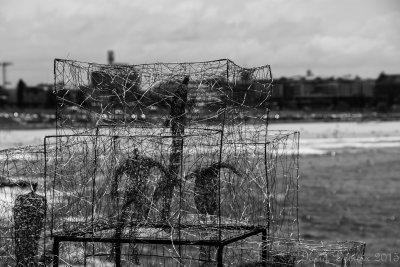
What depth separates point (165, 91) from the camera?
9.93 m

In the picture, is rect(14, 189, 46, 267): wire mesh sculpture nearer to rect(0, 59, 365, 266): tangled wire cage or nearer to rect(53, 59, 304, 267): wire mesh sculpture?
rect(0, 59, 365, 266): tangled wire cage

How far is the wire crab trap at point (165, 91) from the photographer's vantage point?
9797mm

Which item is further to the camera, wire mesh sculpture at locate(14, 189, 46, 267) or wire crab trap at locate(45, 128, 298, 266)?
wire mesh sculpture at locate(14, 189, 46, 267)

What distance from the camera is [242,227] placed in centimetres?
990

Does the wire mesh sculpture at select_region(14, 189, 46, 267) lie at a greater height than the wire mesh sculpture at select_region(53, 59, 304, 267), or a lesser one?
lesser

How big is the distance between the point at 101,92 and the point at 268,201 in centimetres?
229

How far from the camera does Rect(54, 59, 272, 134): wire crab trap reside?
9797mm

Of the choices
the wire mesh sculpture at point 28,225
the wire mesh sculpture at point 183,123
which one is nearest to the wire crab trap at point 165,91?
the wire mesh sculpture at point 183,123

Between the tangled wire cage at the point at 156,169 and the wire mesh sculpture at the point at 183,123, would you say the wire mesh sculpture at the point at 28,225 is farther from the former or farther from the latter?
the wire mesh sculpture at the point at 183,123

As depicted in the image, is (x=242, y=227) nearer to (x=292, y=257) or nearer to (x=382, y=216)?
(x=292, y=257)

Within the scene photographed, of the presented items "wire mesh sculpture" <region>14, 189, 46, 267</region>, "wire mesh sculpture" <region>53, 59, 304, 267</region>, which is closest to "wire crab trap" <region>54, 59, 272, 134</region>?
"wire mesh sculpture" <region>53, 59, 304, 267</region>

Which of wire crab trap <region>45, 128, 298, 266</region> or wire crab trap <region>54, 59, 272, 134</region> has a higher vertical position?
wire crab trap <region>54, 59, 272, 134</region>

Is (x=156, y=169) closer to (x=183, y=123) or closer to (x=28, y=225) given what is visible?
(x=183, y=123)

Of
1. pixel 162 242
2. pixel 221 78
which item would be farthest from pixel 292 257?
pixel 221 78
